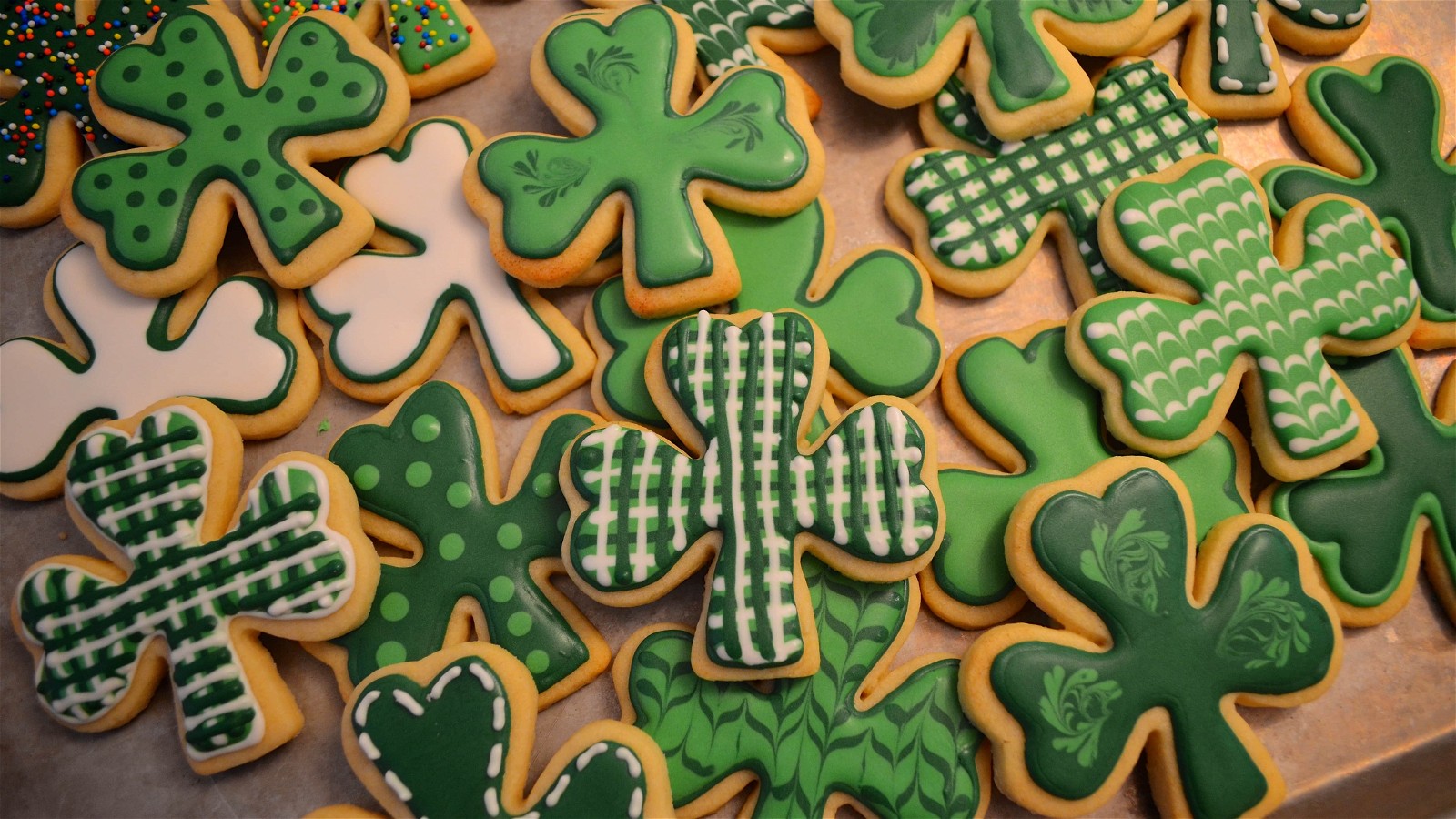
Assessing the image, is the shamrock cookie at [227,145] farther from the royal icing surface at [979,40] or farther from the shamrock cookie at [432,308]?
the royal icing surface at [979,40]

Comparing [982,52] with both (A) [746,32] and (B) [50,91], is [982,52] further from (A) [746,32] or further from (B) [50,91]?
(B) [50,91]

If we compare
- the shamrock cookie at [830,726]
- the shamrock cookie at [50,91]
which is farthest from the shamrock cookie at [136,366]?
the shamrock cookie at [830,726]

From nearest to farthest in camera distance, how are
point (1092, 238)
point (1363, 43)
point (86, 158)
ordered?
point (1092, 238)
point (86, 158)
point (1363, 43)

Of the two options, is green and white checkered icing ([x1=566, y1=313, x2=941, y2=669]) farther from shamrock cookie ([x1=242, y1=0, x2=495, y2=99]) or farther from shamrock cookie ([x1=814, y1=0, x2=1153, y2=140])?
shamrock cookie ([x1=242, y1=0, x2=495, y2=99])

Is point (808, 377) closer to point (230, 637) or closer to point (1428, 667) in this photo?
point (230, 637)

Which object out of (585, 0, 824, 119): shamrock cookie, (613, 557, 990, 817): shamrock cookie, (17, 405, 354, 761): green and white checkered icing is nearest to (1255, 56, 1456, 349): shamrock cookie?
(585, 0, 824, 119): shamrock cookie

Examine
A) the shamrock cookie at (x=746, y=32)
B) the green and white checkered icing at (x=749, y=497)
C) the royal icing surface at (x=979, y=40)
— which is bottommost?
the green and white checkered icing at (x=749, y=497)

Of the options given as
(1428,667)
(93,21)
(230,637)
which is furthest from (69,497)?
(1428,667)
